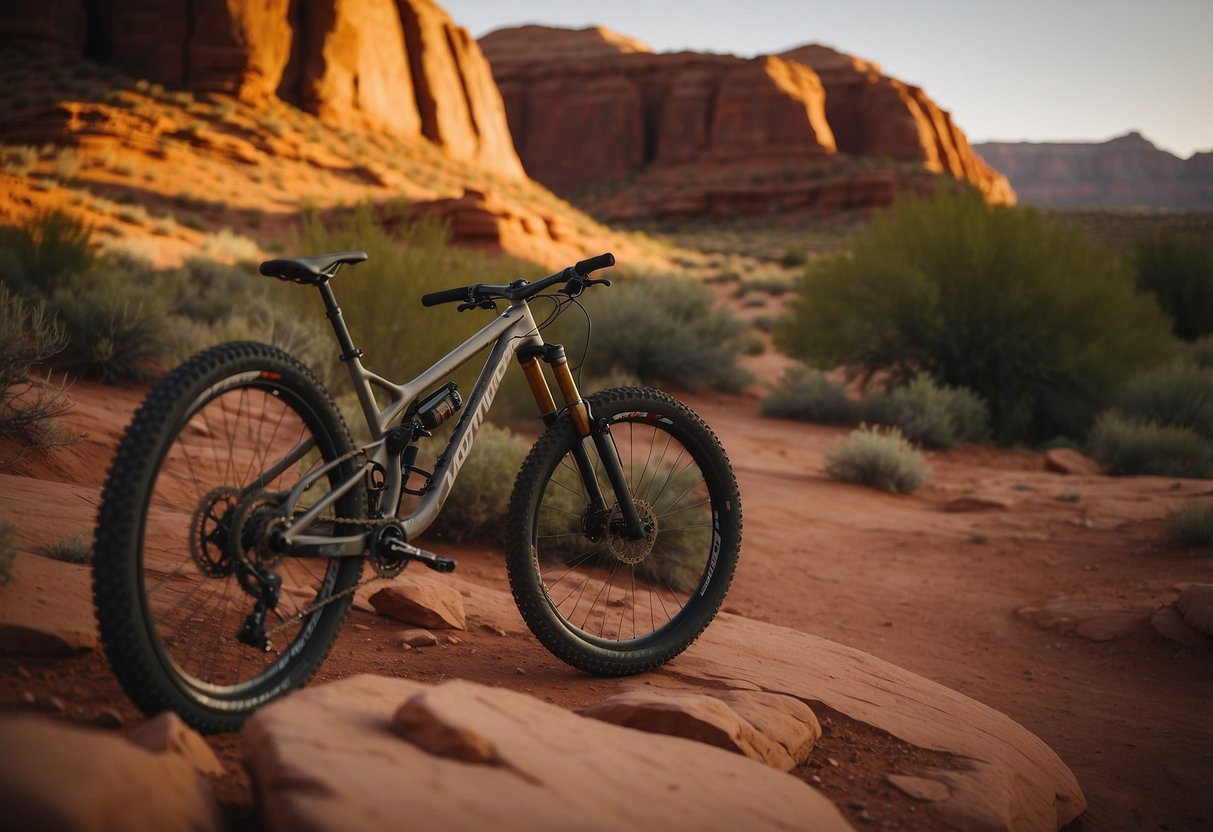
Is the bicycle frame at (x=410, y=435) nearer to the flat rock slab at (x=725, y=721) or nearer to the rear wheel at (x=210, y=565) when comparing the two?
the rear wheel at (x=210, y=565)

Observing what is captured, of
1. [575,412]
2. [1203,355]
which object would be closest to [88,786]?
[575,412]

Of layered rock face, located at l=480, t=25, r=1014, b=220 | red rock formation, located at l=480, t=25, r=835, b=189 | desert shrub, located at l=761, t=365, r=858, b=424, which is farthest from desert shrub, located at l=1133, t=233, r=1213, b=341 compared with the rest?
red rock formation, located at l=480, t=25, r=835, b=189

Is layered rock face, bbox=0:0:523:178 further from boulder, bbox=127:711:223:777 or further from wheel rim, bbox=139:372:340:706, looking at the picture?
boulder, bbox=127:711:223:777

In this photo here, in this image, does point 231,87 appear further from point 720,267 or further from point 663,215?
point 663,215

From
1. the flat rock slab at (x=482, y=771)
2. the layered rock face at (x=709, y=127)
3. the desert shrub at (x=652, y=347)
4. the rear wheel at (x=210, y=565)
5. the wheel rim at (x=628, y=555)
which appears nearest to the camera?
the flat rock slab at (x=482, y=771)

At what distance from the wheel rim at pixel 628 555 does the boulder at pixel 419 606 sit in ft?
1.70

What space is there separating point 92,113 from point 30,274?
18359 mm

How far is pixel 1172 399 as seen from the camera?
14086mm

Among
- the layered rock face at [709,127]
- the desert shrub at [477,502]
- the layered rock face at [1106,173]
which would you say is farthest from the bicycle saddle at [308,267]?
the layered rock face at [1106,173]

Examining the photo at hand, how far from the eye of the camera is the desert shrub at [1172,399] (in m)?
13.8

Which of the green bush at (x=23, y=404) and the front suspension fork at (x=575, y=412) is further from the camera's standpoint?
the green bush at (x=23, y=404)

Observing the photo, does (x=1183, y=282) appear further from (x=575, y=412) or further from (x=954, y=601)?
(x=575, y=412)

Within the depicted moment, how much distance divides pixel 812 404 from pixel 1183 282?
14.5m

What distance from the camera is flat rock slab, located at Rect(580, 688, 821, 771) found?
2.99 metres
